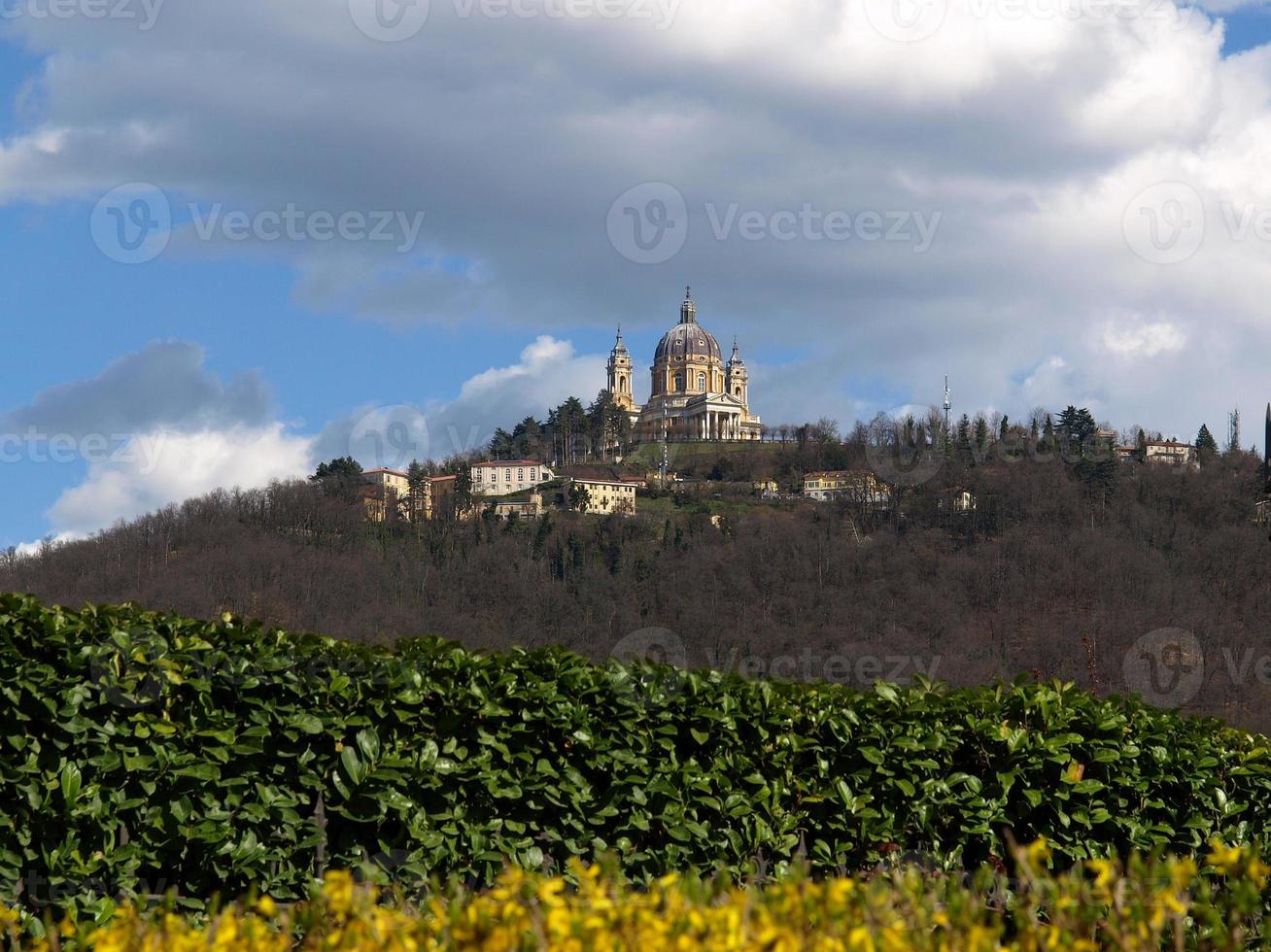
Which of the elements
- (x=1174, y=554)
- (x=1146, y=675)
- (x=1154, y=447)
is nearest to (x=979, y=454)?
(x=1154, y=447)

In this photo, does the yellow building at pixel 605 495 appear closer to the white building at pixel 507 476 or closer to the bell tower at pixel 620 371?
the white building at pixel 507 476

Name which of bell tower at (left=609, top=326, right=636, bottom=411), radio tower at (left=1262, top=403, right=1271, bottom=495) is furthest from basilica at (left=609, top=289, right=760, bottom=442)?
radio tower at (left=1262, top=403, right=1271, bottom=495)

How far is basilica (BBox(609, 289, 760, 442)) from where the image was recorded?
492 ft

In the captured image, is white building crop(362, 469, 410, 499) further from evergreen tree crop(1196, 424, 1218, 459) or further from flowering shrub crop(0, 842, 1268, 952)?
flowering shrub crop(0, 842, 1268, 952)

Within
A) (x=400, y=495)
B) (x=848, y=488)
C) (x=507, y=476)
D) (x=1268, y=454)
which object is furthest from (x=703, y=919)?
(x=507, y=476)

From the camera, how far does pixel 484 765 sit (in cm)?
562

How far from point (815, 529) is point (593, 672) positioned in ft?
301

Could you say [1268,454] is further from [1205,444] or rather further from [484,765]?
[1205,444]

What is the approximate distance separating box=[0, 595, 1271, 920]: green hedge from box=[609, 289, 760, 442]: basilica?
456ft

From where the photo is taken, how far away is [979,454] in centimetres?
11156

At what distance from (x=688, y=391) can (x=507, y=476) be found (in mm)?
37800

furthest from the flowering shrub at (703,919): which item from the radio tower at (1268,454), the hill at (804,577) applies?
the hill at (804,577)

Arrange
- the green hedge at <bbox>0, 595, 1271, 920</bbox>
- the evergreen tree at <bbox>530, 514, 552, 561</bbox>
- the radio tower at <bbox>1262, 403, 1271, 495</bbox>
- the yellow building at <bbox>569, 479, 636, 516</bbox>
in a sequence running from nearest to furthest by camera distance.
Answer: the green hedge at <bbox>0, 595, 1271, 920</bbox>, the radio tower at <bbox>1262, 403, 1271, 495</bbox>, the evergreen tree at <bbox>530, 514, 552, 561</bbox>, the yellow building at <bbox>569, 479, 636, 516</bbox>

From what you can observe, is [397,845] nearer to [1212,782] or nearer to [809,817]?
[809,817]
